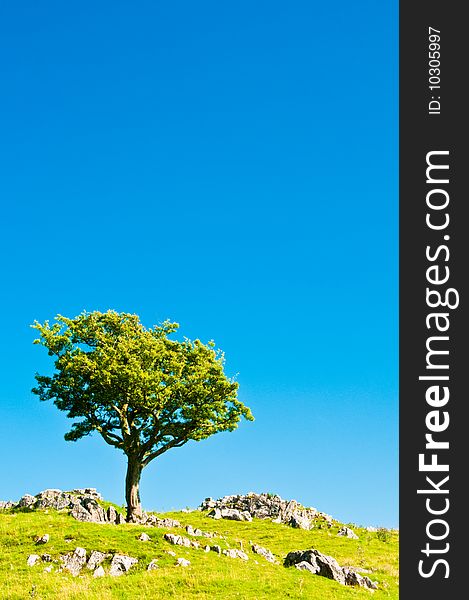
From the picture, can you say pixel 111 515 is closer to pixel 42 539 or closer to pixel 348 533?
pixel 42 539

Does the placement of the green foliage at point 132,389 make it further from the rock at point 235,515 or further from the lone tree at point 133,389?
the rock at point 235,515

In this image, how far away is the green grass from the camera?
31031mm

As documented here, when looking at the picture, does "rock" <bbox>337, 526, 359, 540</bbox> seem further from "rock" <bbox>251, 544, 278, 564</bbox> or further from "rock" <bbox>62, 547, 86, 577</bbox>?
"rock" <bbox>62, 547, 86, 577</bbox>

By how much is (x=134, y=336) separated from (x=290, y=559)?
24708 mm

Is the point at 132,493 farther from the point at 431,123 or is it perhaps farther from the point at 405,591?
the point at 431,123

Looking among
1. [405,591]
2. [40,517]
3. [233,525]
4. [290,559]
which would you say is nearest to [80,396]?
[40,517]

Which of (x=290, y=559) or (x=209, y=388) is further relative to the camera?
(x=209, y=388)

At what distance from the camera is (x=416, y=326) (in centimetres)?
2105

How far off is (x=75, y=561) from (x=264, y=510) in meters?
34.8

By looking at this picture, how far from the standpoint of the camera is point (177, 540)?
41.0 metres

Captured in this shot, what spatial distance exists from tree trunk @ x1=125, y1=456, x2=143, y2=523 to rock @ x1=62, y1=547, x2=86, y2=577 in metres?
14.2

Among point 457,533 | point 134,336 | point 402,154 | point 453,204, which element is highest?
point 134,336

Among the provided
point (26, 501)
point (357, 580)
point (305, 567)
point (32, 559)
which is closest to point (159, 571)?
point (32, 559)

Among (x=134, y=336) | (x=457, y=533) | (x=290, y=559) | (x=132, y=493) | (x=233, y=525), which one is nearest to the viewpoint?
(x=457, y=533)
